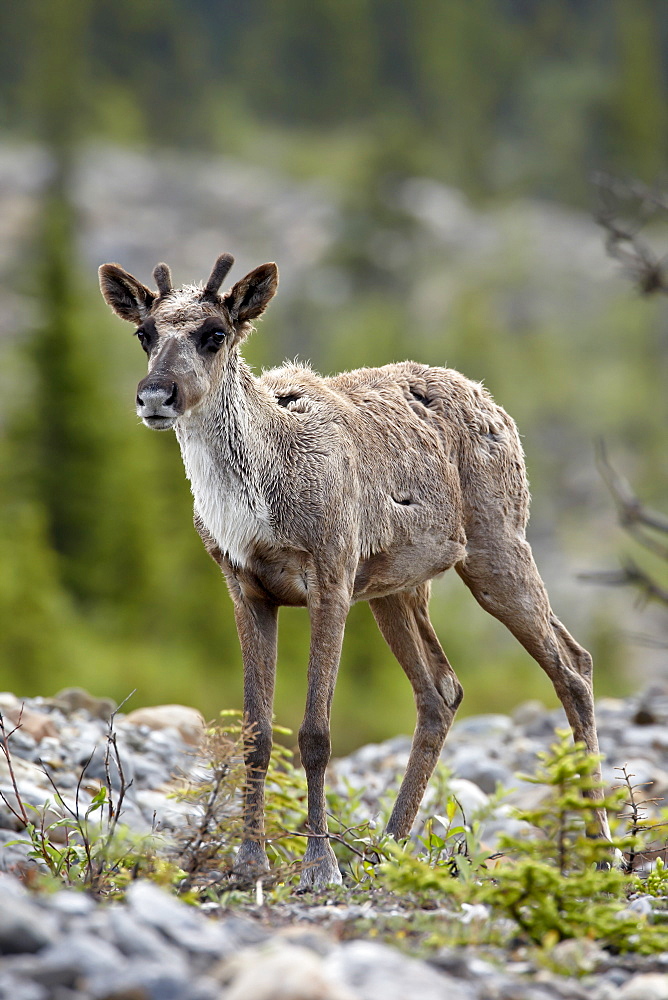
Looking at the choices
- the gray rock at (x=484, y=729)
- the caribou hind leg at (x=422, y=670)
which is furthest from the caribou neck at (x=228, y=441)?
the gray rock at (x=484, y=729)

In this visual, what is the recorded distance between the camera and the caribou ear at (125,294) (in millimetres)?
8086

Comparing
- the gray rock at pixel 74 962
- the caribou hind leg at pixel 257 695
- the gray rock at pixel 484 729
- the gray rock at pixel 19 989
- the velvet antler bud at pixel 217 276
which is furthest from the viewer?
the gray rock at pixel 484 729

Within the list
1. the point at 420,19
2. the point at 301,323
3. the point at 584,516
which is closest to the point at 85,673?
the point at 584,516

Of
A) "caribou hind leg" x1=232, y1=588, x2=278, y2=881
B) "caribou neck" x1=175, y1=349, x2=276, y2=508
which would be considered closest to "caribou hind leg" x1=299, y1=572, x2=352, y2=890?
"caribou hind leg" x1=232, y1=588, x2=278, y2=881

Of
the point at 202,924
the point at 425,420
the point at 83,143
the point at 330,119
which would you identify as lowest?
the point at 202,924

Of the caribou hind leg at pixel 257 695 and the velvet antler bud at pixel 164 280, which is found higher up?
the velvet antler bud at pixel 164 280

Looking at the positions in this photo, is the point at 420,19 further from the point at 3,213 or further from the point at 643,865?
the point at 643,865

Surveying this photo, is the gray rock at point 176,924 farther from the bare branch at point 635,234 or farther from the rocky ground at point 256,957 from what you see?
the bare branch at point 635,234

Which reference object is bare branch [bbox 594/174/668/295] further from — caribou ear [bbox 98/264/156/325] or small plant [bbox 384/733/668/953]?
caribou ear [bbox 98/264/156/325]

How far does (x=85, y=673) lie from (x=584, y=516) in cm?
4496

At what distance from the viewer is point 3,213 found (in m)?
92.4

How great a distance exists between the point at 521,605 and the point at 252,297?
2.97 meters

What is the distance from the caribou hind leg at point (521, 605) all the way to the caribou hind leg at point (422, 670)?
512 millimetres

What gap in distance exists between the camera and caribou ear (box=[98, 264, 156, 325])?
26.5 ft
